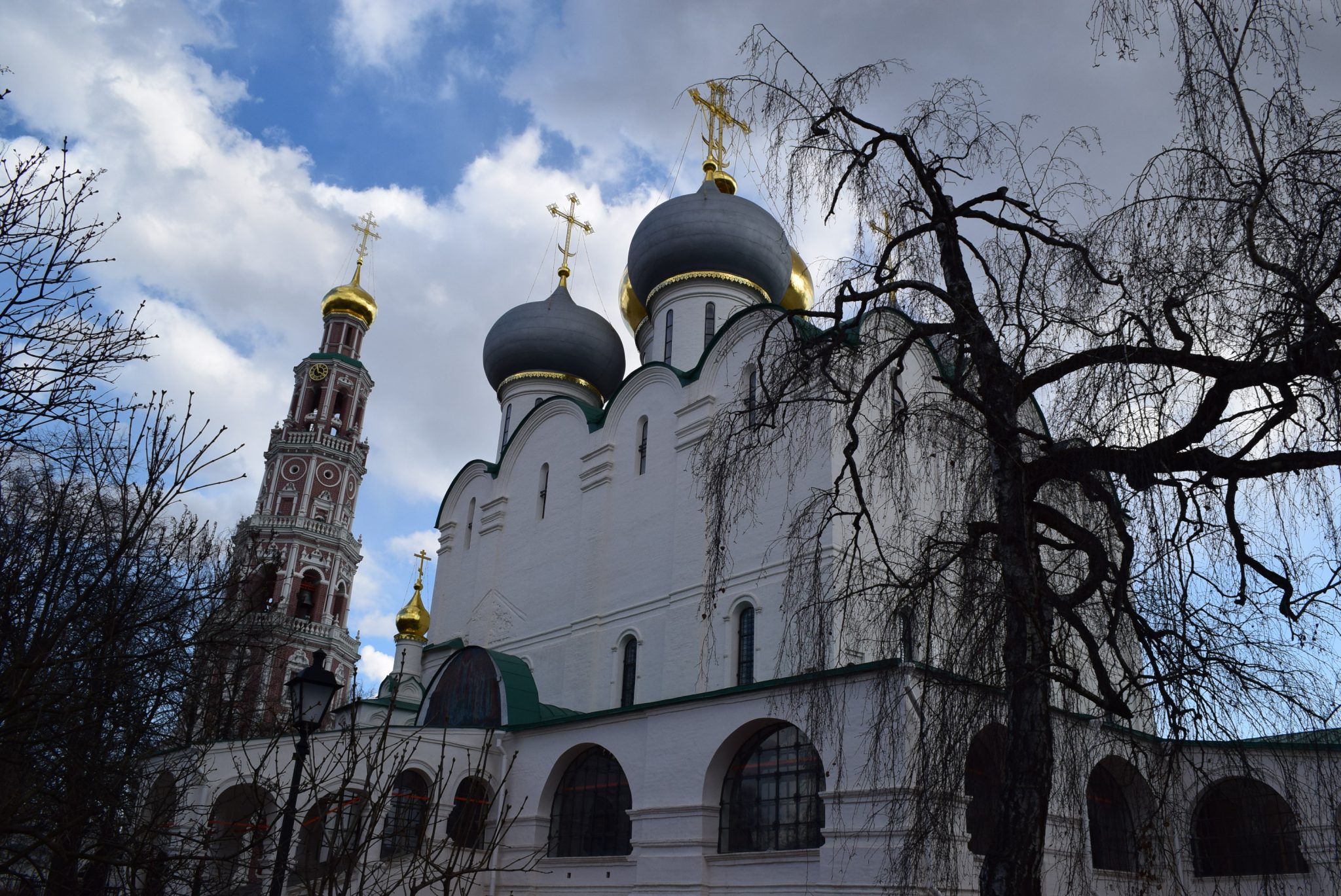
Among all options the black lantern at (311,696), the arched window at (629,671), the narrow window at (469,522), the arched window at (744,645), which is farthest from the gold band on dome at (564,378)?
the black lantern at (311,696)

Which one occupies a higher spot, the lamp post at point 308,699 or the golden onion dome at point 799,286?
the golden onion dome at point 799,286

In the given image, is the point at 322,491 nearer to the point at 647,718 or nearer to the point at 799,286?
the point at 799,286

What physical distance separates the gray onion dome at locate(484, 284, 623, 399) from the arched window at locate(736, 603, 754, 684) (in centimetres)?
912

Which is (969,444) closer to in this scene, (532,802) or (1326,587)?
(1326,587)

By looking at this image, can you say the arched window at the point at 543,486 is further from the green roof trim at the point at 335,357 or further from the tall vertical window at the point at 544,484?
the green roof trim at the point at 335,357

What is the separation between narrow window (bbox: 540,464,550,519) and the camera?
1962cm

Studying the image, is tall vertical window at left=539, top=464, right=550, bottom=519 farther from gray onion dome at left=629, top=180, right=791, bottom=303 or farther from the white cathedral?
gray onion dome at left=629, top=180, right=791, bottom=303

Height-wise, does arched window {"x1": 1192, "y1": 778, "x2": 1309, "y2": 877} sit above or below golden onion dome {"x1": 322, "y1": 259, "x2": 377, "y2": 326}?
below

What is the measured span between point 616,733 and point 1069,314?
915 cm

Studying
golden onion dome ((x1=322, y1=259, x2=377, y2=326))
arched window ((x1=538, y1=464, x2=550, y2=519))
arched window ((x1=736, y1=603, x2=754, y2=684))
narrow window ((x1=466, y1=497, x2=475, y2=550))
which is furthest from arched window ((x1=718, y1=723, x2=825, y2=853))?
golden onion dome ((x1=322, y1=259, x2=377, y2=326))

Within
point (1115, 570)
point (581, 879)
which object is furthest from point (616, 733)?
point (1115, 570)

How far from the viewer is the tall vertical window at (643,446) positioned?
17406mm

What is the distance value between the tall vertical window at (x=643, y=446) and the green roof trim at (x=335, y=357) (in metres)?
18.2

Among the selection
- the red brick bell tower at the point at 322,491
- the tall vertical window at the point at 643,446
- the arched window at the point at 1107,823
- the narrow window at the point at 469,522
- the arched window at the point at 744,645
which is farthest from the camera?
the red brick bell tower at the point at 322,491
